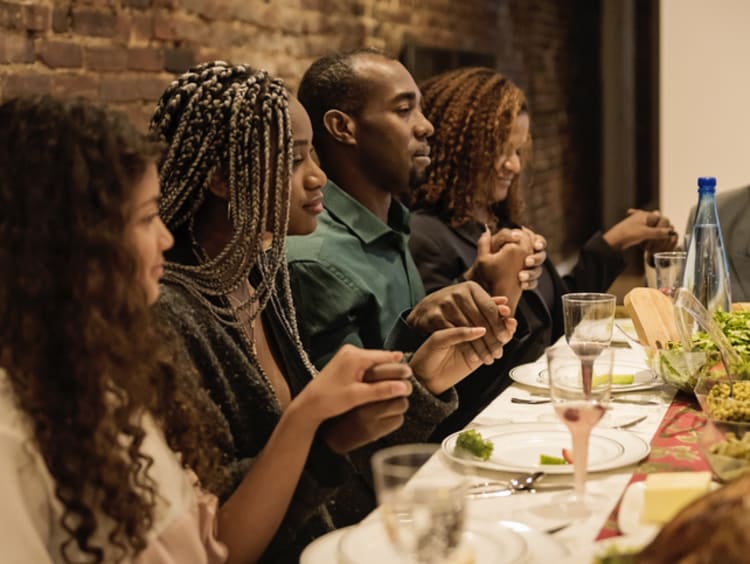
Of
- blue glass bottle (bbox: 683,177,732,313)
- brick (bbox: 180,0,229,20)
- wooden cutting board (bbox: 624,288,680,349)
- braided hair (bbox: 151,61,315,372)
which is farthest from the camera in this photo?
brick (bbox: 180,0,229,20)

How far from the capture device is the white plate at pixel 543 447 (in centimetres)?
158

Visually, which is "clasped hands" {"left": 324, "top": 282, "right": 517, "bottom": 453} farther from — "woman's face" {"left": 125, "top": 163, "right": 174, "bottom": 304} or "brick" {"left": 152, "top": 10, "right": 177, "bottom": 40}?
"brick" {"left": 152, "top": 10, "right": 177, "bottom": 40}

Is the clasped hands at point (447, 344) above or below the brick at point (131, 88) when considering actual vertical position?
below

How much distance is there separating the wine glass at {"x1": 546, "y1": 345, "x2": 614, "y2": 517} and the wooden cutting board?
0.68 meters

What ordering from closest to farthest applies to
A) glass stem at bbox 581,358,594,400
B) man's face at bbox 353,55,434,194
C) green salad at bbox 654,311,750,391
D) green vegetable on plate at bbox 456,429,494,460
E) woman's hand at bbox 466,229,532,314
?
glass stem at bbox 581,358,594,400, green vegetable on plate at bbox 456,429,494,460, green salad at bbox 654,311,750,391, woman's hand at bbox 466,229,532,314, man's face at bbox 353,55,434,194

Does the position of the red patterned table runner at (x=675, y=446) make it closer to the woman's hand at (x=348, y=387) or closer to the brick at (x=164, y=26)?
the woman's hand at (x=348, y=387)

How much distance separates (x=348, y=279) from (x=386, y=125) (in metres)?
0.55

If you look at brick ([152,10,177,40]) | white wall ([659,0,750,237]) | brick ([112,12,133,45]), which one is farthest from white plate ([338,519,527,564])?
white wall ([659,0,750,237])

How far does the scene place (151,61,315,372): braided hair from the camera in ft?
5.81

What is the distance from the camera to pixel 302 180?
78.4 inches

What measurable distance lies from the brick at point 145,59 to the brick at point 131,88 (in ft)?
0.10

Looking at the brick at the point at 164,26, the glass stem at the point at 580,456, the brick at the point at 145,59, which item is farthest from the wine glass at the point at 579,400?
the brick at the point at 164,26

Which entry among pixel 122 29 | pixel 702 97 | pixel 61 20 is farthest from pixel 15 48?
pixel 702 97

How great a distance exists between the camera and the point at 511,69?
23.5ft
